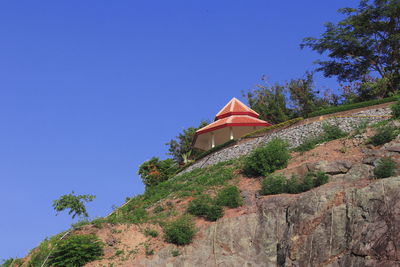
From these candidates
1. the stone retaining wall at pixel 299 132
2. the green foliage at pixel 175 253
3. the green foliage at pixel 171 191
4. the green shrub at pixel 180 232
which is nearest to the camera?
the green foliage at pixel 175 253

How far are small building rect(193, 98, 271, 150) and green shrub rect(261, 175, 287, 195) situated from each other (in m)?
19.2

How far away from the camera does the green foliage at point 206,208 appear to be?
23297 millimetres

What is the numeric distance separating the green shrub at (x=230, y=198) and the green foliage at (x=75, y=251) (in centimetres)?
558

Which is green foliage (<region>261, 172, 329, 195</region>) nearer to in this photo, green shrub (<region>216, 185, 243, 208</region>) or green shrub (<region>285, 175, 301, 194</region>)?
green shrub (<region>285, 175, 301, 194</region>)

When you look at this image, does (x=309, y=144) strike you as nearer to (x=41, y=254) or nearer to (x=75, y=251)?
(x=75, y=251)

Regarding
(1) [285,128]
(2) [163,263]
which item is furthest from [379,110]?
(2) [163,263]

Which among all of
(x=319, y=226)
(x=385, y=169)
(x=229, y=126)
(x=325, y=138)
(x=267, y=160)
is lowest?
(x=319, y=226)

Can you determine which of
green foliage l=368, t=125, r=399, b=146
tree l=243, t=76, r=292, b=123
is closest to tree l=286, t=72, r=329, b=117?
tree l=243, t=76, r=292, b=123

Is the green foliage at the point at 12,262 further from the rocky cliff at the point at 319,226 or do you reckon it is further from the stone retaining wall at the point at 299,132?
the stone retaining wall at the point at 299,132

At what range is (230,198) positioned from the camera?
24.1m

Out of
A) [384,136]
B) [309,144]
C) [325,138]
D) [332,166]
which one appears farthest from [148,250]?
[325,138]

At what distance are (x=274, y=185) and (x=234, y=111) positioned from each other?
22847 mm

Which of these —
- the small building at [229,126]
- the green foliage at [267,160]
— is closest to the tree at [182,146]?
the small building at [229,126]

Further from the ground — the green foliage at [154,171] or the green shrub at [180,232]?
the green foliage at [154,171]
